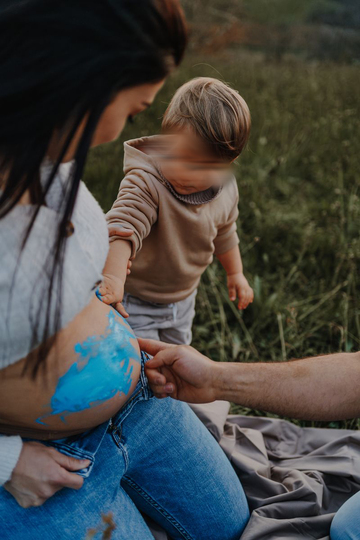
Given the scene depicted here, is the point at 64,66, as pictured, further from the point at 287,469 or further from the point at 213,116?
the point at 287,469

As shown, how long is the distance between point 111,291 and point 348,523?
3.29 feet

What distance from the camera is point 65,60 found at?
0.87m

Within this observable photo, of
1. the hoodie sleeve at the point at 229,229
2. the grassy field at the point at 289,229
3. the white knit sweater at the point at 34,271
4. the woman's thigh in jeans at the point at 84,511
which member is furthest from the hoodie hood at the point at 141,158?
the woman's thigh in jeans at the point at 84,511

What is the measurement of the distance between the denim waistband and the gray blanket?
1.62 ft

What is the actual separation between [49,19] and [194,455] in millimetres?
1261

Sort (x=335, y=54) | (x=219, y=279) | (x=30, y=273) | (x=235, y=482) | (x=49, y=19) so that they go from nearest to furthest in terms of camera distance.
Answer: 1. (x=49, y=19)
2. (x=30, y=273)
3. (x=235, y=482)
4. (x=219, y=279)
5. (x=335, y=54)

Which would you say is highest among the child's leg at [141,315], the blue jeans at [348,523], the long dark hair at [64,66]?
the long dark hair at [64,66]

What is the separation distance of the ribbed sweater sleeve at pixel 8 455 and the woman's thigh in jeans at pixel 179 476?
37 cm

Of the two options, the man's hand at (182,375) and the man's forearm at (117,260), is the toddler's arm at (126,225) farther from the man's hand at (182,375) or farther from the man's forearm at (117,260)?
the man's hand at (182,375)

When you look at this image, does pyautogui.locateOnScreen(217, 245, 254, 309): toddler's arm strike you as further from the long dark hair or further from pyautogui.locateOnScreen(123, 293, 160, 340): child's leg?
the long dark hair

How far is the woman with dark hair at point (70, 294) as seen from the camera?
88 centimetres

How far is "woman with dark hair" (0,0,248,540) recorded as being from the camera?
0.88 meters

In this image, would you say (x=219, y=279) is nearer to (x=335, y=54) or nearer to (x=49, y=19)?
(x=49, y=19)

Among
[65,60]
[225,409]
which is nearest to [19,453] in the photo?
[65,60]
